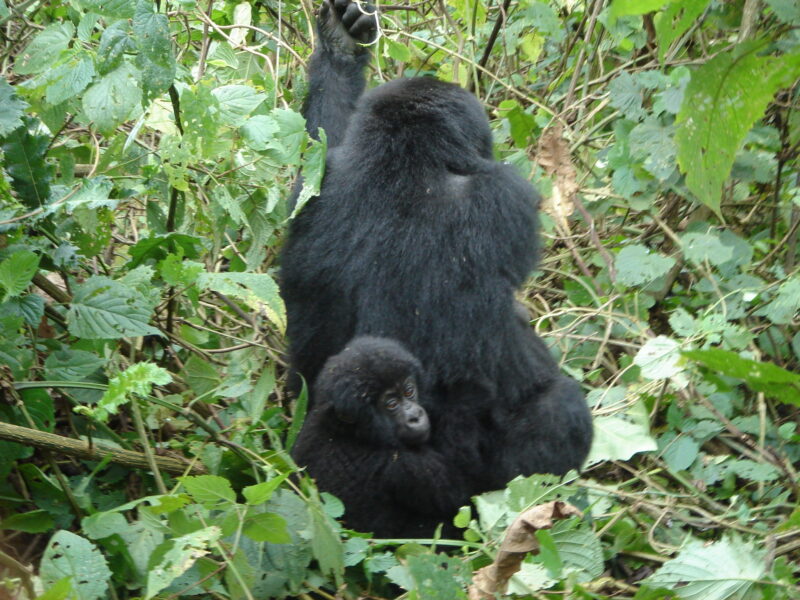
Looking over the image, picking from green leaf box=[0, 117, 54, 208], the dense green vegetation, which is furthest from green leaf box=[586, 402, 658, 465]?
green leaf box=[0, 117, 54, 208]

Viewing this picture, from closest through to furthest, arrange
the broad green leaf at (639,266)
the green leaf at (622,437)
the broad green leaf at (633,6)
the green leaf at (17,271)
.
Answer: the broad green leaf at (633,6) → the green leaf at (17,271) → the green leaf at (622,437) → the broad green leaf at (639,266)

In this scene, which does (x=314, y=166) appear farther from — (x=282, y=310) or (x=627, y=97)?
(x=627, y=97)

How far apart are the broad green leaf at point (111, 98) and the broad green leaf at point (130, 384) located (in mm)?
707

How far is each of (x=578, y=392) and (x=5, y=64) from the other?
2475mm

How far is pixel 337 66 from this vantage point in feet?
12.3

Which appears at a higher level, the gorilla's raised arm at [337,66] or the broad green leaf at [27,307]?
the gorilla's raised arm at [337,66]

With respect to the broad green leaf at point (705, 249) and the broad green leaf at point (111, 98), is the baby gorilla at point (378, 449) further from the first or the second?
the broad green leaf at point (705, 249)

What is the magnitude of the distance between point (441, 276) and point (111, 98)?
109 centimetres

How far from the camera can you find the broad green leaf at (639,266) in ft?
11.1

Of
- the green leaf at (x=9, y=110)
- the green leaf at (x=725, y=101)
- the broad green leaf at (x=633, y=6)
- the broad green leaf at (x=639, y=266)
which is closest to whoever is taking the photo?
the broad green leaf at (x=633, y=6)

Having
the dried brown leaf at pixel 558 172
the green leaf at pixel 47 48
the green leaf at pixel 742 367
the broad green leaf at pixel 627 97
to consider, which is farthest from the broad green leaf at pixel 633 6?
the broad green leaf at pixel 627 97

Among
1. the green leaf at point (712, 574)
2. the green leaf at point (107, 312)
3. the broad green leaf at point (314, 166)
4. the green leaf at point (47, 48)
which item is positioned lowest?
the green leaf at point (712, 574)

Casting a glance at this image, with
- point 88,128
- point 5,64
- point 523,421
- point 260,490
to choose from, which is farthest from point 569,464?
point 5,64

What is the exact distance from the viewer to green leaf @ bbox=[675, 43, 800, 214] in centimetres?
103
